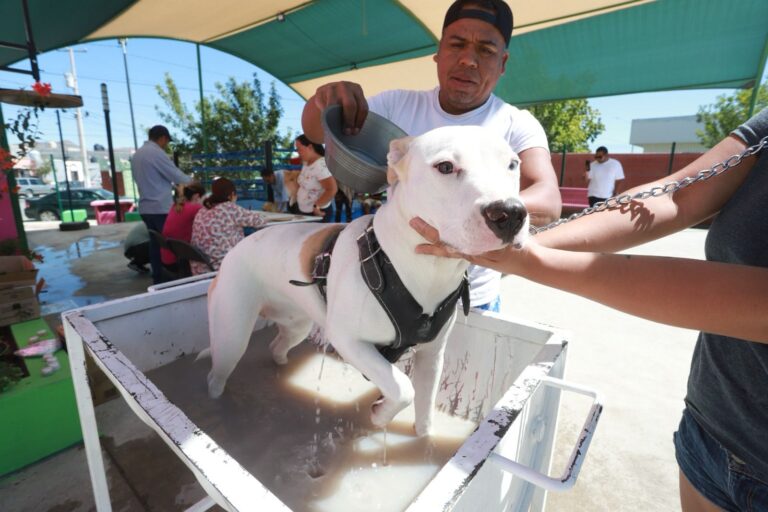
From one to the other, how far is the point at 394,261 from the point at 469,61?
0.81 metres

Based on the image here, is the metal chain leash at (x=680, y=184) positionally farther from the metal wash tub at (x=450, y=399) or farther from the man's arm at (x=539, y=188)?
the metal wash tub at (x=450, y=399)

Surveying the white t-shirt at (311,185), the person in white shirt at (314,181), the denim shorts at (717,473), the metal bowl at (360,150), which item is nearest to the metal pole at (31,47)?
the person in white shirt at (314,181)

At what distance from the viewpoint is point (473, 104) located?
147 centimetres

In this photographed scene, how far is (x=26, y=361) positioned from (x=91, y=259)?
15.0ft

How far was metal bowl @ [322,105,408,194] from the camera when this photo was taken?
1.10 m

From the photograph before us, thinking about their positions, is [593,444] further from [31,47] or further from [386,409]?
[31,47]

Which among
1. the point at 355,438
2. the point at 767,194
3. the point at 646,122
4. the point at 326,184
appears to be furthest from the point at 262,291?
the point at 646,122

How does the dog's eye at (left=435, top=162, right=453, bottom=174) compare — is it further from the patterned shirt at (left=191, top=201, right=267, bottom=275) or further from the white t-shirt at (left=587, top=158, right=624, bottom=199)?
the white t-shirt at (left=587, top=158, right=624, bottom=199)

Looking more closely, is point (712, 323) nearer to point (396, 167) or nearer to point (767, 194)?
point (767, 194)

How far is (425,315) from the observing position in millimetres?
1112

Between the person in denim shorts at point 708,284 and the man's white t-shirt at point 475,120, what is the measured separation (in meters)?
0.62

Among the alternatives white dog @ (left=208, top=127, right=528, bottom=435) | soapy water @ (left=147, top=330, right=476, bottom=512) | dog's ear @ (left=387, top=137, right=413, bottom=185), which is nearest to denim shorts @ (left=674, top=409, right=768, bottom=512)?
white dog @ (left=208, top=127, right=528, bottom=435)

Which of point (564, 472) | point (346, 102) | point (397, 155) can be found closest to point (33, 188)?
point (346, 102)

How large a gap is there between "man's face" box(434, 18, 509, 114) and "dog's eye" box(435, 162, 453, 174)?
0.66 m
